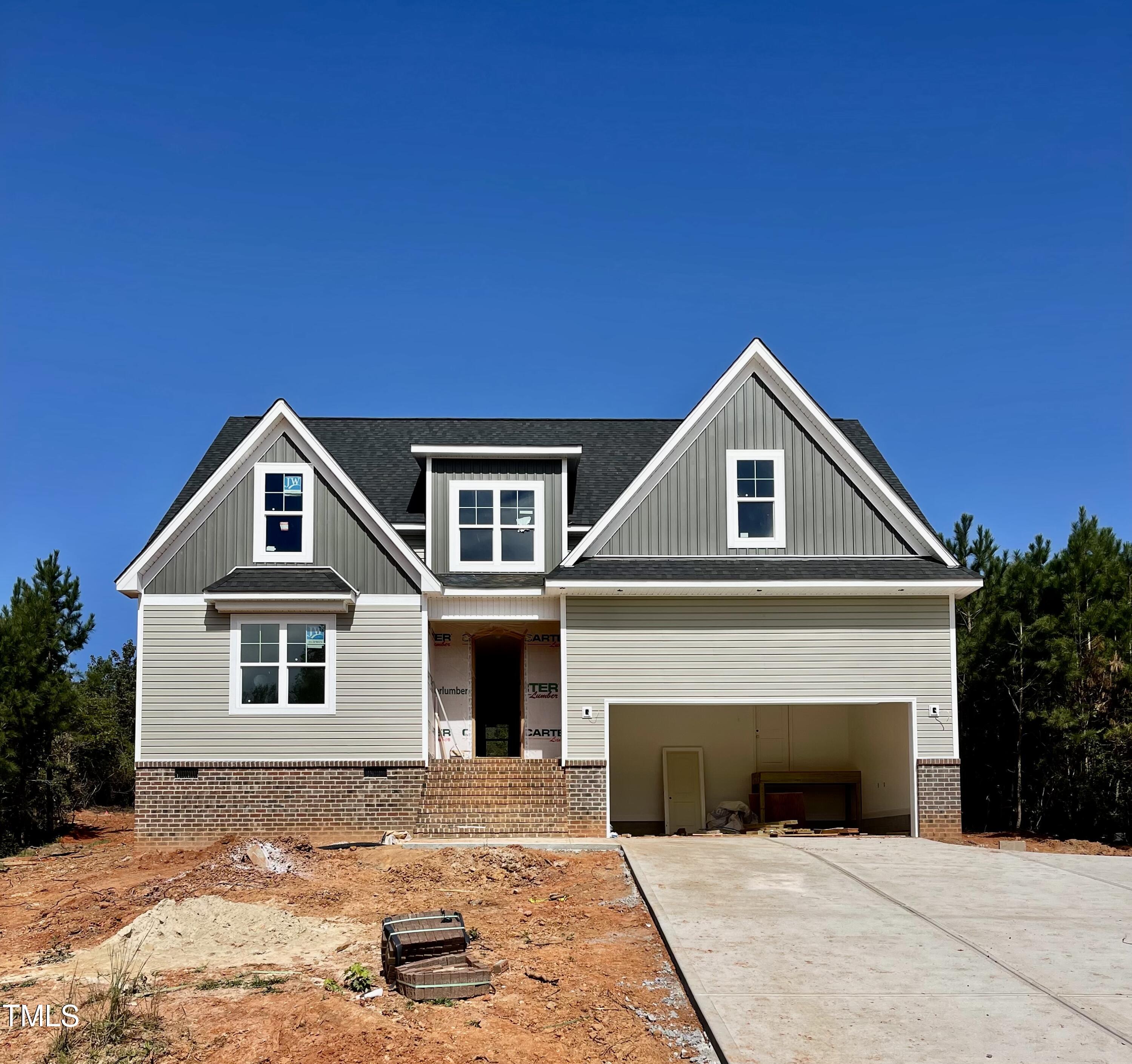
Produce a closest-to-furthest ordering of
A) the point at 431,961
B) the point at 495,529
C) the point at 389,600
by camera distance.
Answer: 1. the point at 431,961
2. the point at 389,600
3. the point at 495,529

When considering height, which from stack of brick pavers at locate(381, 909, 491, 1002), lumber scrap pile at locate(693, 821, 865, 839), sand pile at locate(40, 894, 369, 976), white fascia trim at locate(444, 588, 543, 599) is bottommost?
lumber scrap pile at locate(693, 821, 865, 839)

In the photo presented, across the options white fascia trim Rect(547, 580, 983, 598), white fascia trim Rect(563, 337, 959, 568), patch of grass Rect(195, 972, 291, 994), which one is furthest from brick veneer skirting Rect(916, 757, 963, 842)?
patch of grass Rect(195, 972, 291, 994)

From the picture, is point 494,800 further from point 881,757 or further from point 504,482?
point 881,757


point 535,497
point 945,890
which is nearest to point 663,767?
point 535,497

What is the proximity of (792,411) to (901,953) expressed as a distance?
11779 mm

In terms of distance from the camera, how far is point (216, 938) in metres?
11.5

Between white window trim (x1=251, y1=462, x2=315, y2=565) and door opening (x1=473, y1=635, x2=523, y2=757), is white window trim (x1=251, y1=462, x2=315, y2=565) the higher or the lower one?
the higher one

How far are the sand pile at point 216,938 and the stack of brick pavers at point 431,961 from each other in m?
1.37

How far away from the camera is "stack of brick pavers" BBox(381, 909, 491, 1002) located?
9.18m

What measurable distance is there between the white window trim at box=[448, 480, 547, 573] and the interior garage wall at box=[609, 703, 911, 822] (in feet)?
13.2

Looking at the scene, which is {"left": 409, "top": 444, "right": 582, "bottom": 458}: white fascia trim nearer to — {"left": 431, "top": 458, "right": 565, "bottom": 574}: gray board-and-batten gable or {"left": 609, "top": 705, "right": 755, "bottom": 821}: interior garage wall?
{"left": 431, "top": 458, "right": 565, "bottom": 574}: gray board-and-batten gable

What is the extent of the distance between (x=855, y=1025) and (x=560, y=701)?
Answer: 13081 millimetres

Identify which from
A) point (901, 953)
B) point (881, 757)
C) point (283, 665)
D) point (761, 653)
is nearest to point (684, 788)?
point (881, 757)

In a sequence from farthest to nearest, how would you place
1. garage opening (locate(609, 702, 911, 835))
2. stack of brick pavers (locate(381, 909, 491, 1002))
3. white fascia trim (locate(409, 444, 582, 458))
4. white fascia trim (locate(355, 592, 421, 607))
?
garage opening (locate(609, 702, 911, 835)) < white fascia trim (locate(409, 444, 582, 458)) < white fascia trim (locate(355, 592, 421, 607)) < stack of brick pavers (locate(381, 909, 491, 1002))
